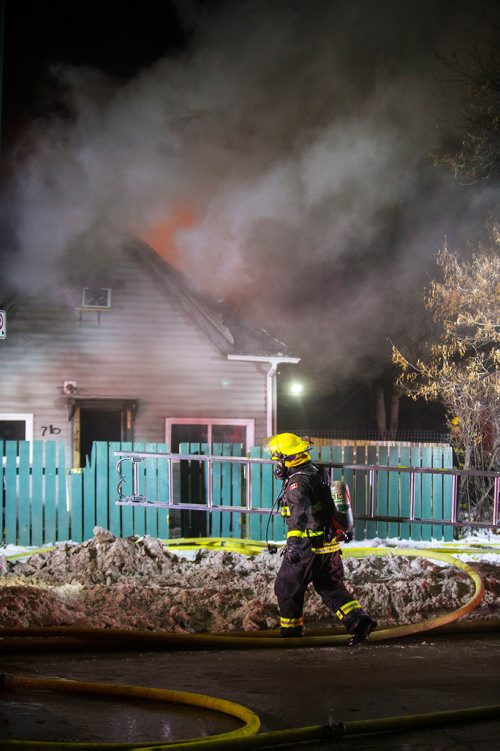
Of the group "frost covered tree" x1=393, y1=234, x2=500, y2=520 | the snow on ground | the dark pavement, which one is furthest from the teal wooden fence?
the dark pavement

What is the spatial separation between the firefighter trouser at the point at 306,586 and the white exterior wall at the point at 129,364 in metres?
9.35

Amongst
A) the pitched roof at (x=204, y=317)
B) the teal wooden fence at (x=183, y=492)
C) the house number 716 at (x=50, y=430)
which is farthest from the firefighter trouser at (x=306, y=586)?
the pitched roof at (x=204, y=317)

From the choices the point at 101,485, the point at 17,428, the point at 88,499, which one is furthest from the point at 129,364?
the point at 88,499

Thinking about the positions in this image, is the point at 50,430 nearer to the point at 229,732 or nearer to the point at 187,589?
the point at 187,589

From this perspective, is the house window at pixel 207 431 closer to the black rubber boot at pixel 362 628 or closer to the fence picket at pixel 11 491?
the fence picket at pixel 11 491

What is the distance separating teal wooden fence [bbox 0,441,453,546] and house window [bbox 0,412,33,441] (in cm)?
376

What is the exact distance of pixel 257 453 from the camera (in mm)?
10820

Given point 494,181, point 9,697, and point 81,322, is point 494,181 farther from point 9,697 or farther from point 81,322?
point 9,697

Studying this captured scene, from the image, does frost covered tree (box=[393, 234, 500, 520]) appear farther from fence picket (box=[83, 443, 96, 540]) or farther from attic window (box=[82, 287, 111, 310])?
fence picket (box=[83, 443, 96, 540])

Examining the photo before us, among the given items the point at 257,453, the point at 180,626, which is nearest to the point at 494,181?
the point at 257,453

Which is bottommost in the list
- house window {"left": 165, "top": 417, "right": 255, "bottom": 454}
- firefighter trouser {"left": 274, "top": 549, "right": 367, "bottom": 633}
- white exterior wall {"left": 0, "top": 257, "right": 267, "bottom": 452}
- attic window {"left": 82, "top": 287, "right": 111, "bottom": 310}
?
firefighter trouser {"left": 274, "top": 549, "right": 367, "bottom": 633}

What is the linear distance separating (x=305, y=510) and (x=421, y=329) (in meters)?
17.0

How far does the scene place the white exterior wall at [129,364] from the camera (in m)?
14.3

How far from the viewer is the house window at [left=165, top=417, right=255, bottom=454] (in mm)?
14930
